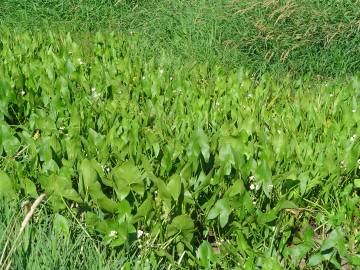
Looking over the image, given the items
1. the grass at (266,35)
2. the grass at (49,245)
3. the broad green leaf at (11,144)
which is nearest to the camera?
the grass at (49,245)

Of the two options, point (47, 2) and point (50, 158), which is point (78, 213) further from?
point (47, 2)

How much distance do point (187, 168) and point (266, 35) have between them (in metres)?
3.62

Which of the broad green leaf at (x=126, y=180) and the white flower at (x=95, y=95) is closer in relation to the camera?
the broad green leaf at (x=126, y=180)

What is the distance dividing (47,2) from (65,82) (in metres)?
3.89

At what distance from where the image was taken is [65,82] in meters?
4.68

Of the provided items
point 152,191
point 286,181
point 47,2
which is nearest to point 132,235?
point 152,191

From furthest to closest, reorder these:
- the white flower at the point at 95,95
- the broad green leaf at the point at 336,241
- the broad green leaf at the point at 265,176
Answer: the white flower at the point at 95,95 → the broad green leaf at the point at 265,176 → the broad green leaf at the point at 336,241

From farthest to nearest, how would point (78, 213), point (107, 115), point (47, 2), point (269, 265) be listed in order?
1. point (47, 2)
2. point (107, 115)
3. point (78, 213)
4. point (269, 265)

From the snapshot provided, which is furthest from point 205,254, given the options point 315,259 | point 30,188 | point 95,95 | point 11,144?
point 95,95

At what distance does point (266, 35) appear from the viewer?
6688 millimetres

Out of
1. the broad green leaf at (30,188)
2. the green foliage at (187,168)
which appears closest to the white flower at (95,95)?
the green foliage at (187,168)

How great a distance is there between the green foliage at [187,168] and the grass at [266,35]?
156 cm

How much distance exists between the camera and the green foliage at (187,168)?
3.07m

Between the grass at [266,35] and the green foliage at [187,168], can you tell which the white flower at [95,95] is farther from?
the grass at [266,35]
